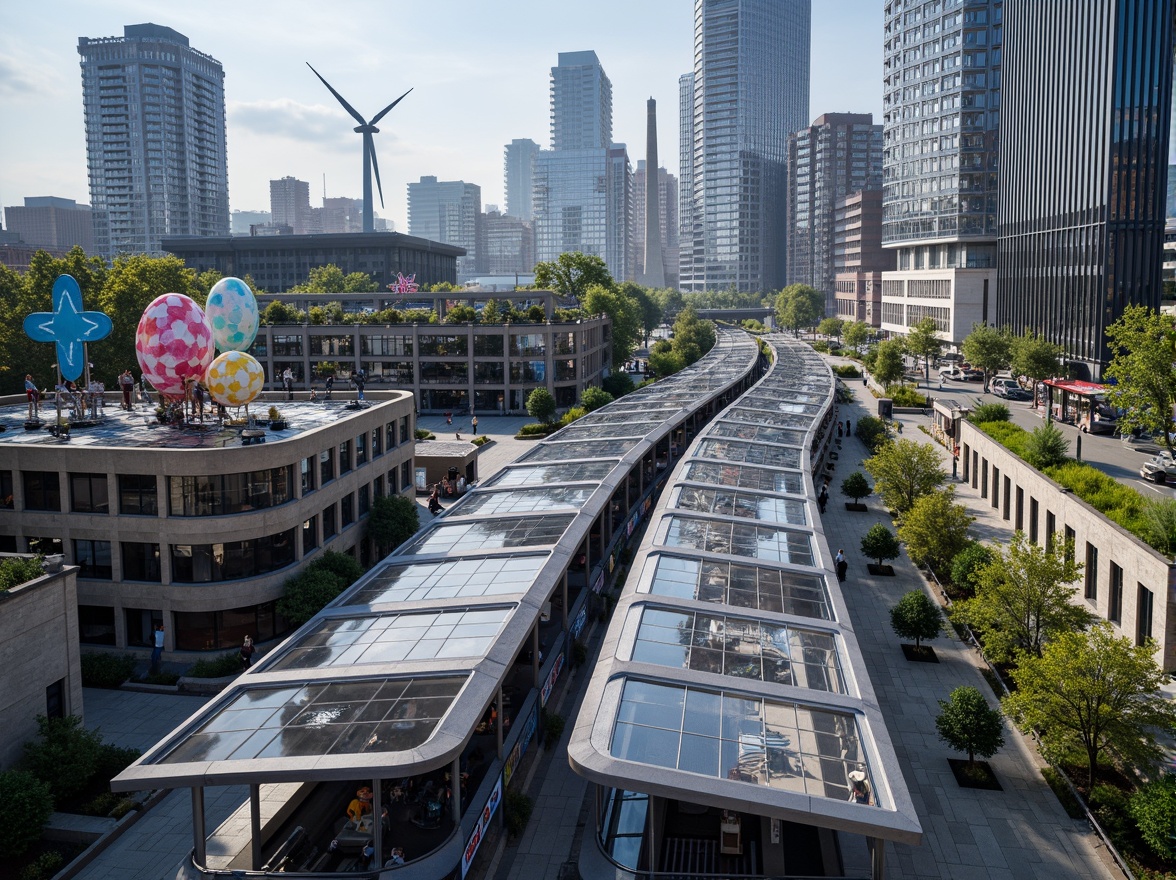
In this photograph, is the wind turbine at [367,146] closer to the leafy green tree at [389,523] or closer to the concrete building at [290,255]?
the concrete building at [290,255]

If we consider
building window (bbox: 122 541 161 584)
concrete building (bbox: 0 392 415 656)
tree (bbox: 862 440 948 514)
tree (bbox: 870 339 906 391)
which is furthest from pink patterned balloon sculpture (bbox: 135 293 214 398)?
tree (bbox: 870 339 906 391)

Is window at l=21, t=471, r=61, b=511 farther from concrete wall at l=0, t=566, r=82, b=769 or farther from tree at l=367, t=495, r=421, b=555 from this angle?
tree at l=367, t=495, r=421, b=555

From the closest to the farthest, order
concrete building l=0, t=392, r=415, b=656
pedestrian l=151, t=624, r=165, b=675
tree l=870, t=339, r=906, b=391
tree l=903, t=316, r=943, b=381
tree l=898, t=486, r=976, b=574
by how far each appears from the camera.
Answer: pedestrian l=151, t=624, r=165, b=675 → concrete building l=0, t=392, r=415, b=656 → tree l=898, t=486, r=976, b=574 → tree l=870, t=339, r=906, b=391 → tree l=903, t=316, r=943, b=381

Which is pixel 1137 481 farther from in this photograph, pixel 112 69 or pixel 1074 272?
pixel 112 69

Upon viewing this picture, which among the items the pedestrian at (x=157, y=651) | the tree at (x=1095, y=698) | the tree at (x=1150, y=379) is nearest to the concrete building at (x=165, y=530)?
the pedestrian at (x=157, y=651)

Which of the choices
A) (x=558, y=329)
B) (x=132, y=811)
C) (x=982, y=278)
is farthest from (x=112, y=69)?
(x=132, y=811)

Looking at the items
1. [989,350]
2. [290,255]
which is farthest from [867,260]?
[290,255]

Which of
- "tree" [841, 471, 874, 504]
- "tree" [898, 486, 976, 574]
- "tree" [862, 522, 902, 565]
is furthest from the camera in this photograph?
"tree" [841, 471, 874, 504]
